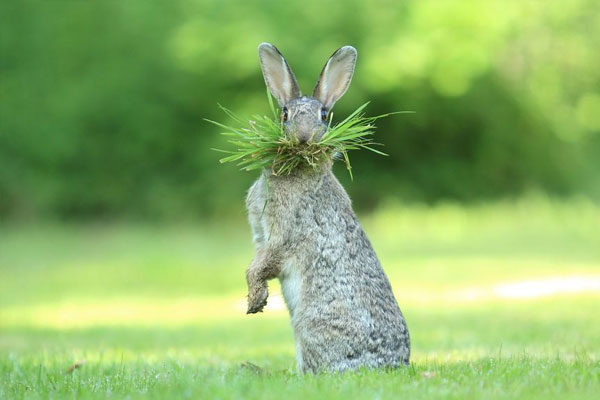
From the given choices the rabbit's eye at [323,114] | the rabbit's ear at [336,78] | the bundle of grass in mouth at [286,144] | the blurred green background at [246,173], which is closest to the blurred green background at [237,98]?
the blurred green background at [246,173]

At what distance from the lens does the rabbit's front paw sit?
6.11 m

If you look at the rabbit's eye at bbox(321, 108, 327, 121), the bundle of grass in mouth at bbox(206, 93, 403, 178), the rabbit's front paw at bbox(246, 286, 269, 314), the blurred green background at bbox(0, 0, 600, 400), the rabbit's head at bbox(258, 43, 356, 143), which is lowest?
the rabbit's front paw at bbox(246, 286, 269, 314)

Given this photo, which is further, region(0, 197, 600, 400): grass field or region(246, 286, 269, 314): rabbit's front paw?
region(246, 286, 269, 314): rabbit's front paw

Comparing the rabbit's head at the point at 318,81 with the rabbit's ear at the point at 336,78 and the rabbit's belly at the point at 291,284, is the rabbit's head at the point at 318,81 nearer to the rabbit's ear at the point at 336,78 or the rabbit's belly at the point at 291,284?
the rabbit's ear at the point at 336,78

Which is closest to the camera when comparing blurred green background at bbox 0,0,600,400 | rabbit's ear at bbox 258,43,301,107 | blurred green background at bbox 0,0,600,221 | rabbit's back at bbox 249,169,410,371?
rabbit's back at bbox 249,169,410,371

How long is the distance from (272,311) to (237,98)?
13517 millimetres

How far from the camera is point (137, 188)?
2825cm

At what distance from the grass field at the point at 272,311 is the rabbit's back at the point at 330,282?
272 millimetres

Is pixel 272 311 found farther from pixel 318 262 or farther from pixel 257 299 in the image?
pixel 318 262

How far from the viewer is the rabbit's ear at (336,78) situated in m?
6.44

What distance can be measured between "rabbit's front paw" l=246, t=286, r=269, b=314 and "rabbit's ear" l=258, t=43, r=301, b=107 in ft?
4.38

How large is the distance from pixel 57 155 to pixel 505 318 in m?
20.6

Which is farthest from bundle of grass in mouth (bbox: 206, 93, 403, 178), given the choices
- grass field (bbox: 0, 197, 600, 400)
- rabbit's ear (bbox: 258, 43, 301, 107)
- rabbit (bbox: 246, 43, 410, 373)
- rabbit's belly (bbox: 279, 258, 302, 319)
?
grass field (bbox: 0, 197, 600, 400)

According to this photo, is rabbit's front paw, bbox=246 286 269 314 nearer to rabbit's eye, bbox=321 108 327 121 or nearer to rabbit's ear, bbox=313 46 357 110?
rabbit's eye, bbox=321 108 327 121
